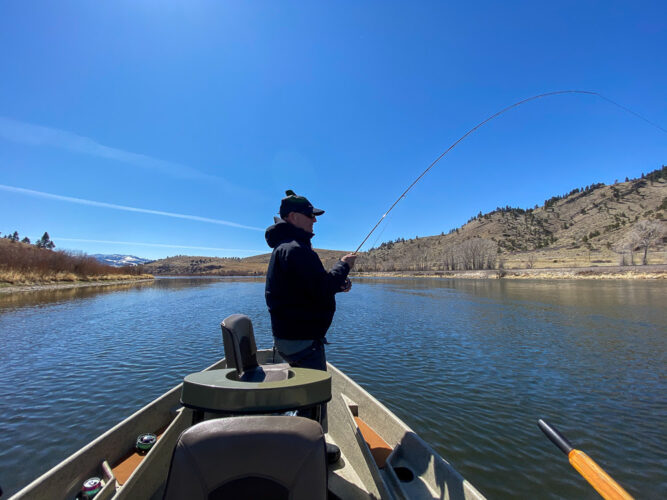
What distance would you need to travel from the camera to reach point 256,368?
3814 millimetres

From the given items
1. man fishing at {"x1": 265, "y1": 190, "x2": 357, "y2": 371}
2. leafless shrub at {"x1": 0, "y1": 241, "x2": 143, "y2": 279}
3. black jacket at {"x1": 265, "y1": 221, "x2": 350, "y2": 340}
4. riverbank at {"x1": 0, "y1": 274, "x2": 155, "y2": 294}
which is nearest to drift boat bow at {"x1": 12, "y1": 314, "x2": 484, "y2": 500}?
man fishing at {"x1": 265, "y1": 190, "x2": 357, "y2": 371}

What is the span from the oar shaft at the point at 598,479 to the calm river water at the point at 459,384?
3.26 meters

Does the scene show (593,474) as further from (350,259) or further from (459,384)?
(459,384)

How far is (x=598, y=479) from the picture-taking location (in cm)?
238

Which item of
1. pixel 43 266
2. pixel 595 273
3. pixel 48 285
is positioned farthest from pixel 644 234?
pixel 43 266

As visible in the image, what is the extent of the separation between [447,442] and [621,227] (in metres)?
137

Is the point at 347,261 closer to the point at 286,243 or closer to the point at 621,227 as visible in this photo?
the point at 286,243

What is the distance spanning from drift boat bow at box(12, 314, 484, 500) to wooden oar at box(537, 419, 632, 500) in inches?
43.2

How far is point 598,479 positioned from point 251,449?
2.79 m

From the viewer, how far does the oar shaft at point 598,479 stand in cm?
220

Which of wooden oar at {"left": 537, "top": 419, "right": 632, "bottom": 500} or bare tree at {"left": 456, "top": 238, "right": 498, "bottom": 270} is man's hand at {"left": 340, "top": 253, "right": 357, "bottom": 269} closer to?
wooden oar at {"left": 537, "top": 419, "right": 632, "bottom": 500}

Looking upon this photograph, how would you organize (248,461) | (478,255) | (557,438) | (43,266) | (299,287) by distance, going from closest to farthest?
(248,461) < (557,438) < (299,287) < (43,266) < (478,255)

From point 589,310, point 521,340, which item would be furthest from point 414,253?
point 521,340

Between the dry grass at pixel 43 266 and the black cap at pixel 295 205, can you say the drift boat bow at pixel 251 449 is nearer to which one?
the black cap at pixel 295 205
